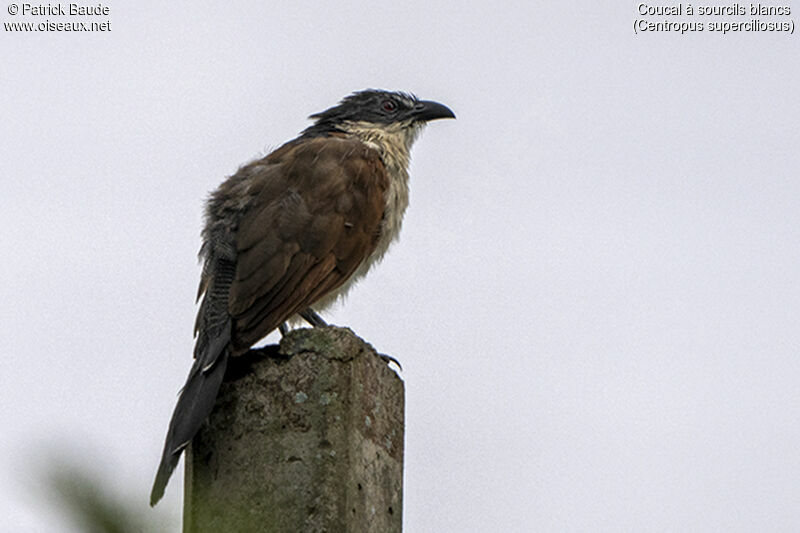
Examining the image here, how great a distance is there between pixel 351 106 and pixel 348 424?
3708 mm

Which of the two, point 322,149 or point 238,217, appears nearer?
point 238,217

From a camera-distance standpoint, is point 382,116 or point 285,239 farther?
point 382,116

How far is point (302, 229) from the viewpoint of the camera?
4328 millimetres

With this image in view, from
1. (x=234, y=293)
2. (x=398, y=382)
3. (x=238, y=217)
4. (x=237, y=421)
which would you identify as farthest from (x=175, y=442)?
(x=238, y=217)

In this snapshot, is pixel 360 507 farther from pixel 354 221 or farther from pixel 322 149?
pixel 322 149

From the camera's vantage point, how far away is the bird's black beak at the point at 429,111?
610 centimetres

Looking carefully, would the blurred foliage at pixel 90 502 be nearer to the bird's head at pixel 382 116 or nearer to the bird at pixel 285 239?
the bird at pixel 285 239

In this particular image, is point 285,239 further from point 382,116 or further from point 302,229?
point 382,116

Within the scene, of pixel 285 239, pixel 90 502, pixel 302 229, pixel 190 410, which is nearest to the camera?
pixel 90 502

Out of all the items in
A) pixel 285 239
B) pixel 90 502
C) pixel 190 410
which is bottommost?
Answer: pixel 90 502

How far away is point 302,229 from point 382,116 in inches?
74.7

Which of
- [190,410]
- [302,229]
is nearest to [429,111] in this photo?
[302,229]

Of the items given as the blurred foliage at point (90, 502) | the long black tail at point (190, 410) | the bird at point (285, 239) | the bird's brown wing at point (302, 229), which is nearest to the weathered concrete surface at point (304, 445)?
the long black tail at point (190, 410)

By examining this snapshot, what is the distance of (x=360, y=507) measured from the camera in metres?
2.59
